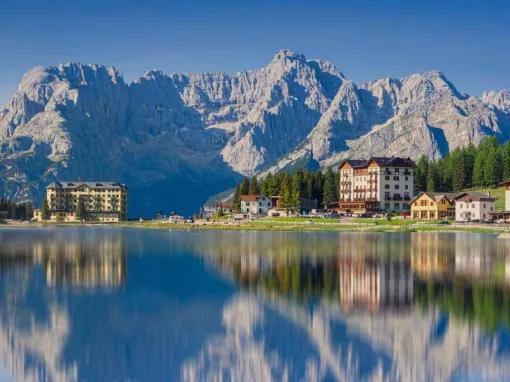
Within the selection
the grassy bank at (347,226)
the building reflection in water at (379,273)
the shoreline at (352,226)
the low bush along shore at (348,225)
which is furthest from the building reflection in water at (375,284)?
the low bush along shore at (348,225)

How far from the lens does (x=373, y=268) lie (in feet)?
216

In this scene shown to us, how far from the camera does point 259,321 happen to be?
41.4 meters

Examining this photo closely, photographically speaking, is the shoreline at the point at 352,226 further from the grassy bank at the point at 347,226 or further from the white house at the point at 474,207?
the white house at the point at 474,207

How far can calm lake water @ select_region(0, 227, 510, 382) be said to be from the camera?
105ft

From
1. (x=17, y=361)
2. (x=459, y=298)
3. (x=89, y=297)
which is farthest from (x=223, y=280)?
(x=17, y=361)

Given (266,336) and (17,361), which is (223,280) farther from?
(17,361)

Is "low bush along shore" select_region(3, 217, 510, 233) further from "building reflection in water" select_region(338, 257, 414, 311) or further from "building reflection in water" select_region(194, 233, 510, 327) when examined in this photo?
"building reflection in water" select_region(338, 257, 414, 311)

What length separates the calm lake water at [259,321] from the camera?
105 feet

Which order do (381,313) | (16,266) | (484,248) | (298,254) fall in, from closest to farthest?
(381,313) → (16,266) → (298,254) → (484,248)

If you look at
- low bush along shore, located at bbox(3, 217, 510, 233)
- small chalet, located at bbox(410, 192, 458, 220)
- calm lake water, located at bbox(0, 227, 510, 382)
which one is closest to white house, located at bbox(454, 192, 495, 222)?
small chalet, located at bbox(410, 192, 458, 220)

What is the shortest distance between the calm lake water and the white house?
304ft

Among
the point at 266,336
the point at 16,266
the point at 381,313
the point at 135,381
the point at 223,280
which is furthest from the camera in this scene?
the point at 16,266

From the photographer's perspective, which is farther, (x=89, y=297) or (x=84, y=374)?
(x=89, y=297)

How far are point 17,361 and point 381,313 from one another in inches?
767
